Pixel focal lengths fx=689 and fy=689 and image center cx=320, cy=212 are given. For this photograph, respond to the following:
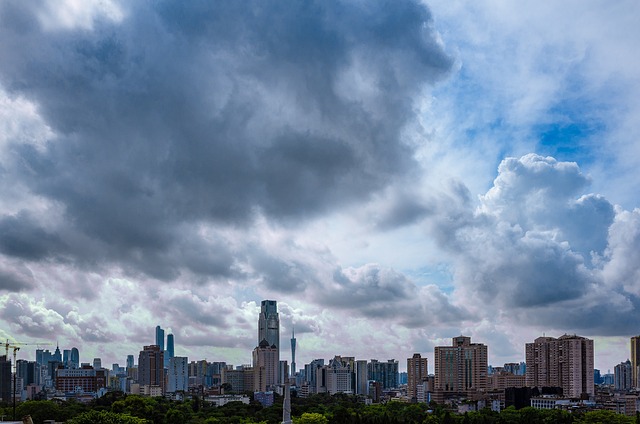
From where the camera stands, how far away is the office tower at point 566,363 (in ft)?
286

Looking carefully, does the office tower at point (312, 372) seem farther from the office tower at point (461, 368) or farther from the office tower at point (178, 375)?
the office tower at point (461, 368)

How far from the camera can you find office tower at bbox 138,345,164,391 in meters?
136

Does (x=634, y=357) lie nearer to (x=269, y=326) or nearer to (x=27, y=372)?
(x=269, y=326)

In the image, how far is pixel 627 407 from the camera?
226ft

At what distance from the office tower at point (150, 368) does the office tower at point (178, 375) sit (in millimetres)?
11546

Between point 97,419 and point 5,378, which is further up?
point 97,419

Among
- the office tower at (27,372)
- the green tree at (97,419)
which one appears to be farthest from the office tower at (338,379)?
the green tree at (97,419)

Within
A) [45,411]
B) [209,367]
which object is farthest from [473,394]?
[209,367]

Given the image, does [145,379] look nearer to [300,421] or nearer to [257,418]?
[257,418]

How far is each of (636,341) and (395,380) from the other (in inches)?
2142

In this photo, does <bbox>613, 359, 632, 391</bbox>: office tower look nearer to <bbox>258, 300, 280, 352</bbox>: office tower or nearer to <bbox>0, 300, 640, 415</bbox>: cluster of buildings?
<bbox>0, 300, 640, 415</bbox>: cluster of buildings

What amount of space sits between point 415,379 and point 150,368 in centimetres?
5599

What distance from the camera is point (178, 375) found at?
157000mm

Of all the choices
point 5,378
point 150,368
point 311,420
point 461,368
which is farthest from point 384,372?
point 311,420
